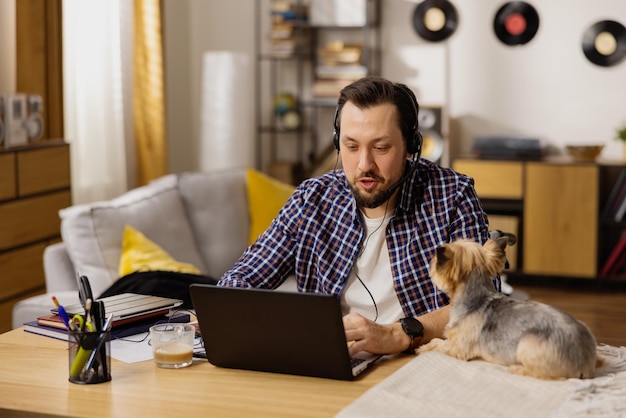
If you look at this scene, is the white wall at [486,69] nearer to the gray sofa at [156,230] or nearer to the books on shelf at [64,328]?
the gray sofa at [156,230]

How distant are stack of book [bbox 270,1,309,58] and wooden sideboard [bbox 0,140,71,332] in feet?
6.73

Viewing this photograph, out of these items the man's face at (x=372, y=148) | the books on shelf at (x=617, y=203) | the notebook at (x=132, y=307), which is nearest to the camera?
the notebook at (x=132, y=307)

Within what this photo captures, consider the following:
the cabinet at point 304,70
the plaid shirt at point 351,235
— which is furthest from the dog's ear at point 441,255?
the cabinet at point 304,70

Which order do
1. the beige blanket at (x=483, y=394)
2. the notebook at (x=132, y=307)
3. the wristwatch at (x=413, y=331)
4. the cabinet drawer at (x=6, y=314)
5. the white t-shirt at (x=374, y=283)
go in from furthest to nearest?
1. the cabinet drawer at (x=6, y=314)
2. the white t-shirt at (x=374, y=283)
3. the notebook at (x=132, y=307)
4. the wristwatch at (x=413, y=331)
5. the beige blanket at (x=483, y=394)

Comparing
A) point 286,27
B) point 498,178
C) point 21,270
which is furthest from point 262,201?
point 286,27

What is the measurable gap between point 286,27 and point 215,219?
2209 mm

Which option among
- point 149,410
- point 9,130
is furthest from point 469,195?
point 9,130

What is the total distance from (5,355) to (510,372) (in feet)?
3.25

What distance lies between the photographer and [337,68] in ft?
20.0

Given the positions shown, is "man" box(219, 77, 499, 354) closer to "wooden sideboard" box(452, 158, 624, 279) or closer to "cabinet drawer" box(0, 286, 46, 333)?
"cabinet drawer" box(0, 286, 46, 333)

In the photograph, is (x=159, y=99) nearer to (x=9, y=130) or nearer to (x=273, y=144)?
(x=273, y=144)

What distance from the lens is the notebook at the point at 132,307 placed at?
1966mm

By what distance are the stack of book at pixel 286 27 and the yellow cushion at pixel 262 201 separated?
1803 millimetres

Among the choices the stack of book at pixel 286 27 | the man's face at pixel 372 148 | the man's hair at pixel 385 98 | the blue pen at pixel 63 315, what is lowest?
the blue pen at pixel 63 315
